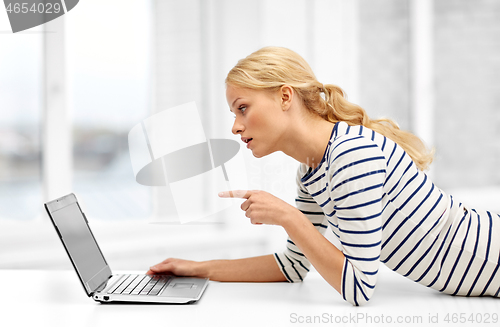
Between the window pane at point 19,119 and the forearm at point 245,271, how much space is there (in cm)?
83

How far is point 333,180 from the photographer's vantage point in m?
0.85

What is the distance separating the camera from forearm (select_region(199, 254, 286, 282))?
3.39ft

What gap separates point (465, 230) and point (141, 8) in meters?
1.38

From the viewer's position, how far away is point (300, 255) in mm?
1032

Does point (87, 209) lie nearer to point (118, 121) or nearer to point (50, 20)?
point (118, 121)

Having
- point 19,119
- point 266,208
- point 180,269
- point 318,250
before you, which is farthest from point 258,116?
point 19,119

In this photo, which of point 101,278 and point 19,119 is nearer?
point 101,278

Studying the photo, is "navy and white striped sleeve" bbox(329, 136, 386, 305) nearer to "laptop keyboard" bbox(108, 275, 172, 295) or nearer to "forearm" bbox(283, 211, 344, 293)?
"forearm" bbox(283, 211, 344, 293)

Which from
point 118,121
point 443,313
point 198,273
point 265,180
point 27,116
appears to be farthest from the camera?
point 265,180

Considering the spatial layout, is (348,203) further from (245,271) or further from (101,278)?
(101,278)

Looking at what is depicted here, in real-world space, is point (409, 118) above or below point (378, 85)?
below

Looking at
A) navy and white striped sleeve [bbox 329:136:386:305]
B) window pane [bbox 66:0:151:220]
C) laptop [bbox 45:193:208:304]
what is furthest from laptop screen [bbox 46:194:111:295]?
window pane [bbox 66:0:151:220]

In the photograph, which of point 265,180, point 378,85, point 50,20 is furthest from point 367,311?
point 378,85

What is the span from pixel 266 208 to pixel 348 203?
6.3 inches
